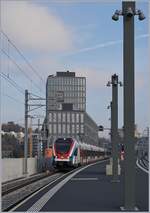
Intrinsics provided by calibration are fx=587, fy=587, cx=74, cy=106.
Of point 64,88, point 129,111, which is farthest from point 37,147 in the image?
point 129,111

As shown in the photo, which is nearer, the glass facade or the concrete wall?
the concrete wall

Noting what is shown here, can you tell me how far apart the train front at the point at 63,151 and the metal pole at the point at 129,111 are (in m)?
36.1

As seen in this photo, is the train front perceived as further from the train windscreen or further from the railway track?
the railway track

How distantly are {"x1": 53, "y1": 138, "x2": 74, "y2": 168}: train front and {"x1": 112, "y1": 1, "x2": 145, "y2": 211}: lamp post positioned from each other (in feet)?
118

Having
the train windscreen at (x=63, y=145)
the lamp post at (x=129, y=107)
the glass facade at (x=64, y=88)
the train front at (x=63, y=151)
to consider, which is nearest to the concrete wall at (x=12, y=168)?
the train front at (x=63, y=151)

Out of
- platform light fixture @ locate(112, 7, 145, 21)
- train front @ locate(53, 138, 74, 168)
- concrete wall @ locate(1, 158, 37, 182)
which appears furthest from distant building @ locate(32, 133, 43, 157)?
platform light fixture @ locate(112, 7, 145, 21)

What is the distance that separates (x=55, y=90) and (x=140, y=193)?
104 feet

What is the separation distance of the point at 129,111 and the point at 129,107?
4.1 inches

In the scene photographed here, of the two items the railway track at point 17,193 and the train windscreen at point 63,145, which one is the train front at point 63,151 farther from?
the railway track at point 17,193

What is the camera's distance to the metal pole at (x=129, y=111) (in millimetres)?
15156

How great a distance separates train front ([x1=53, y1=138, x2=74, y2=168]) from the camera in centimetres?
5125

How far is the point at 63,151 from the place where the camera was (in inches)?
2031

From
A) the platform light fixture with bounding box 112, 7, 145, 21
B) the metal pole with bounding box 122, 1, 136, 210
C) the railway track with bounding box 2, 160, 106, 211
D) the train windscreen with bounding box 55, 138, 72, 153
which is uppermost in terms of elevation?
the platform light fixture with bounding box 112, 7, 145, 21

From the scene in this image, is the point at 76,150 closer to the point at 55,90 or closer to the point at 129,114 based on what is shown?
the point at 55,90
